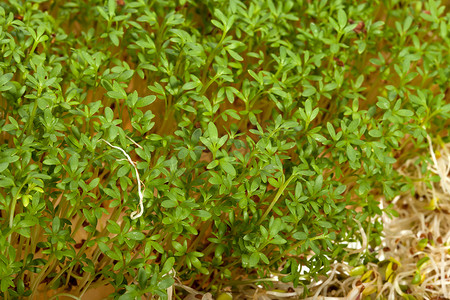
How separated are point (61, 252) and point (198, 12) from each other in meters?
1.05

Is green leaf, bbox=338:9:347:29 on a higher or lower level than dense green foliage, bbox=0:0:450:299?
higher

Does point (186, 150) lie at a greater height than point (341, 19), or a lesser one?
lesser

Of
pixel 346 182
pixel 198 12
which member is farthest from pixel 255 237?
pixel 198 12

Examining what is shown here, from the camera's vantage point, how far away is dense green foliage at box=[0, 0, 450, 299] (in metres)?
1.33

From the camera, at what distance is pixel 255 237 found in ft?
4.53

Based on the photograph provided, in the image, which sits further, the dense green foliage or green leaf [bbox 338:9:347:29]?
green leaf [bbox 338:9:347:29]

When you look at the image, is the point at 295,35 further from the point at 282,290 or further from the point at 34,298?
the point at 34,298

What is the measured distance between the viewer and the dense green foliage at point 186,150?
1328 millimetres

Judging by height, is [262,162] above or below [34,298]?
above

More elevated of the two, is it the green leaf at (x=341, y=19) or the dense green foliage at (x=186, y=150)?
the green leaf at (x=341, y=19)

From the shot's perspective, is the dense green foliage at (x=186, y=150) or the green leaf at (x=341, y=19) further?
the green leaf at (x=341, y=19)

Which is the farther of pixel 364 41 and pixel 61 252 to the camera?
pixel 364 41

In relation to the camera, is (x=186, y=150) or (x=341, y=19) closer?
(x=186, y=150)

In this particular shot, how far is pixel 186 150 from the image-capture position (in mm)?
1378
